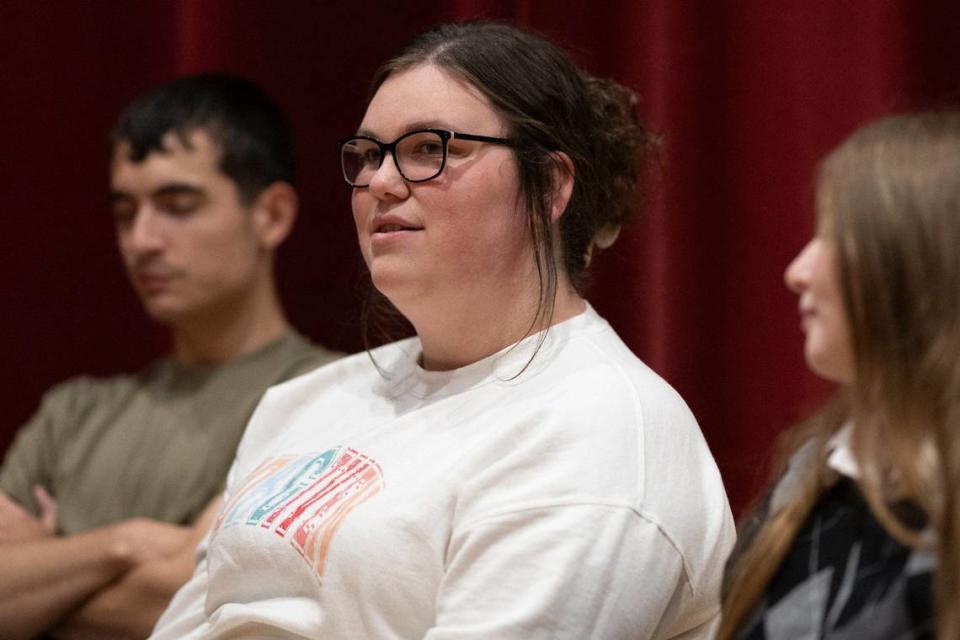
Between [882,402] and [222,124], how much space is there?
147 cm

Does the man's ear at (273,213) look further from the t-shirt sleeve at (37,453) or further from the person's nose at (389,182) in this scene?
the person's nose at (389,182)

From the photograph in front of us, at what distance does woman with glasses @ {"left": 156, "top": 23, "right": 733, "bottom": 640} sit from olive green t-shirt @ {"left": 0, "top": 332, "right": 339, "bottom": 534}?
466mm

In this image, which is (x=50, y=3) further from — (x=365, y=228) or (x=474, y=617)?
(x=474, y=617)

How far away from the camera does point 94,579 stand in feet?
6.12

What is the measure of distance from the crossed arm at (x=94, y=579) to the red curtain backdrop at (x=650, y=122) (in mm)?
617

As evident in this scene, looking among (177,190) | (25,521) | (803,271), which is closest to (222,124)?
(177,190)

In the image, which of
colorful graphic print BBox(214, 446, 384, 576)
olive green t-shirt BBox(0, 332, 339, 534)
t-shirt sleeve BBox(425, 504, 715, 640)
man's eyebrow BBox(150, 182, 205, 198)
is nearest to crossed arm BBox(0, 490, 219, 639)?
olive green t-shirt BBox(0, 332, 339, 534)

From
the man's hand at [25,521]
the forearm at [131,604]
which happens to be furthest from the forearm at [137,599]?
the man's hand at [25,521]

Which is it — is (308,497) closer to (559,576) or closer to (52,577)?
(559,576)

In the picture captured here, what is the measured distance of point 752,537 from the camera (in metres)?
1.12

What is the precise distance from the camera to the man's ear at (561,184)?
4.57 feet

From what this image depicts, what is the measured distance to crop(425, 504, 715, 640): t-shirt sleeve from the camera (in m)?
1.14

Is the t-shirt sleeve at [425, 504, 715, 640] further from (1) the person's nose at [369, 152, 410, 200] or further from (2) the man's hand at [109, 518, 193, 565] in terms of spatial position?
(2) the man's hand at [109, 518, 193, 565]

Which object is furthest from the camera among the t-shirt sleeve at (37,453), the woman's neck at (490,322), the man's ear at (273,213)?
the man's ear at (273,213)
